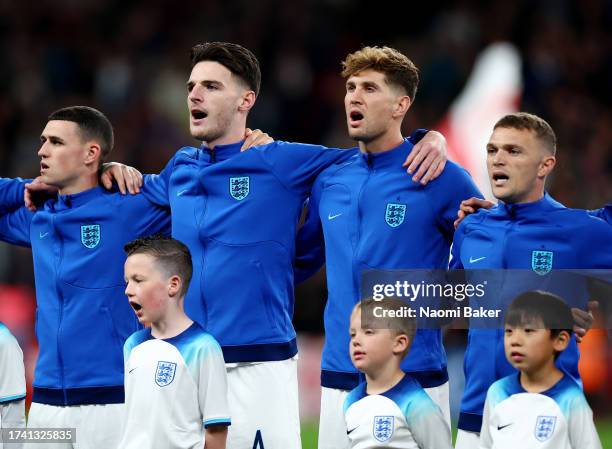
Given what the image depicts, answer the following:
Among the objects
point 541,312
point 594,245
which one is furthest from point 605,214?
point 541,312

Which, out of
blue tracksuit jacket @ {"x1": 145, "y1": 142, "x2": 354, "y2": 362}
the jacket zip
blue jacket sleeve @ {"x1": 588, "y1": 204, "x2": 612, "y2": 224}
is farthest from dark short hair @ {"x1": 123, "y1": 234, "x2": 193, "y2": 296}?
blue jacket sleeve @ {"x1": 588, "y1": 204, "x2": 612, "y2": 224}

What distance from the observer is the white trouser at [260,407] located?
6672mm

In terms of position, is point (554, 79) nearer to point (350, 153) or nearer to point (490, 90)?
point (490, 90)

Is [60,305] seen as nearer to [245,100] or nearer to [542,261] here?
[245,100]

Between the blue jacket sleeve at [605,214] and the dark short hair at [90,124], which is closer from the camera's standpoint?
the blue jacket sleeve at [605,214]

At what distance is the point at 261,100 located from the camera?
15.4 m

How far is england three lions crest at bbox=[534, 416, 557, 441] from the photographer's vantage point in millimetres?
5598

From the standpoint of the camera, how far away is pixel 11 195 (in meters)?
7.59

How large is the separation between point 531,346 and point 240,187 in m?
1.94

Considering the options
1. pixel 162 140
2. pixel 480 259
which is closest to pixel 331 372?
pixel 480 259

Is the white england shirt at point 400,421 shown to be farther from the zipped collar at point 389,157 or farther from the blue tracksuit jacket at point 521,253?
the zipped collar at point 389,157

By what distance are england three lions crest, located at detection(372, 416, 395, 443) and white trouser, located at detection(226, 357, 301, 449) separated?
93 centimetres

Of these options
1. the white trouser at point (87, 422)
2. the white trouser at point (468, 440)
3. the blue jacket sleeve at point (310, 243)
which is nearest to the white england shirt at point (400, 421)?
the white trouser at point (468, 440)

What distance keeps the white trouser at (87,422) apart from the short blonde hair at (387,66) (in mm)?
2164
